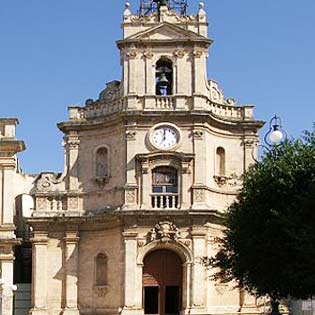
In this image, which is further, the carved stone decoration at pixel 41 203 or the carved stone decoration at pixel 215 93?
the carved stone decoration at pixel 215 93

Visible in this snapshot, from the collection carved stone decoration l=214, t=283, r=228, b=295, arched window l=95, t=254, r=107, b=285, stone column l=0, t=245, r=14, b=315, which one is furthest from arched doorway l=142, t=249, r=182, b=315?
stone column l=0, t=245, r=14, b=315

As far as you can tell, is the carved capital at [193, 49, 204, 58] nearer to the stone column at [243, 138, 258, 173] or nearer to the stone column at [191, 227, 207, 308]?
the stone column at [243, 138, 258, 173]

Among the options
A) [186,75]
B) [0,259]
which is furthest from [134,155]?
[0,259]

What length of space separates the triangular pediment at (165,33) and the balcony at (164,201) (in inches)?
333

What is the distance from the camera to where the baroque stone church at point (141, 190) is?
4728cm

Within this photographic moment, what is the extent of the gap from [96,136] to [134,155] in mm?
3018

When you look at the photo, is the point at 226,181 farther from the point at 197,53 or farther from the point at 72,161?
the point at 72,161

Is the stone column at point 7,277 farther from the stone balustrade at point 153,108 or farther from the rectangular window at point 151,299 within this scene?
the stone balustrade at point 153,108

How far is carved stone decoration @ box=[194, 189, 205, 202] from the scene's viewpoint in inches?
1877

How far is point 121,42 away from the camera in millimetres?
49750

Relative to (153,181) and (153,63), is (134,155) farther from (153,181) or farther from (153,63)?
(153,63)

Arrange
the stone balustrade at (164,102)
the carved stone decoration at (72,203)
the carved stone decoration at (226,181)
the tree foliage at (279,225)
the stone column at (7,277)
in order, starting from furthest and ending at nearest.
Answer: the carved stone decoration at (72,203) < the carved stone decoration at (226,181) < the stone balustrade at (164,102) < the stone column at (7,277) < the tree foliage at (279,225)

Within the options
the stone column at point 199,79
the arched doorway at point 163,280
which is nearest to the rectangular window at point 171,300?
the arched doorway at point 163,280

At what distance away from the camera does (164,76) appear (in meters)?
49.9
